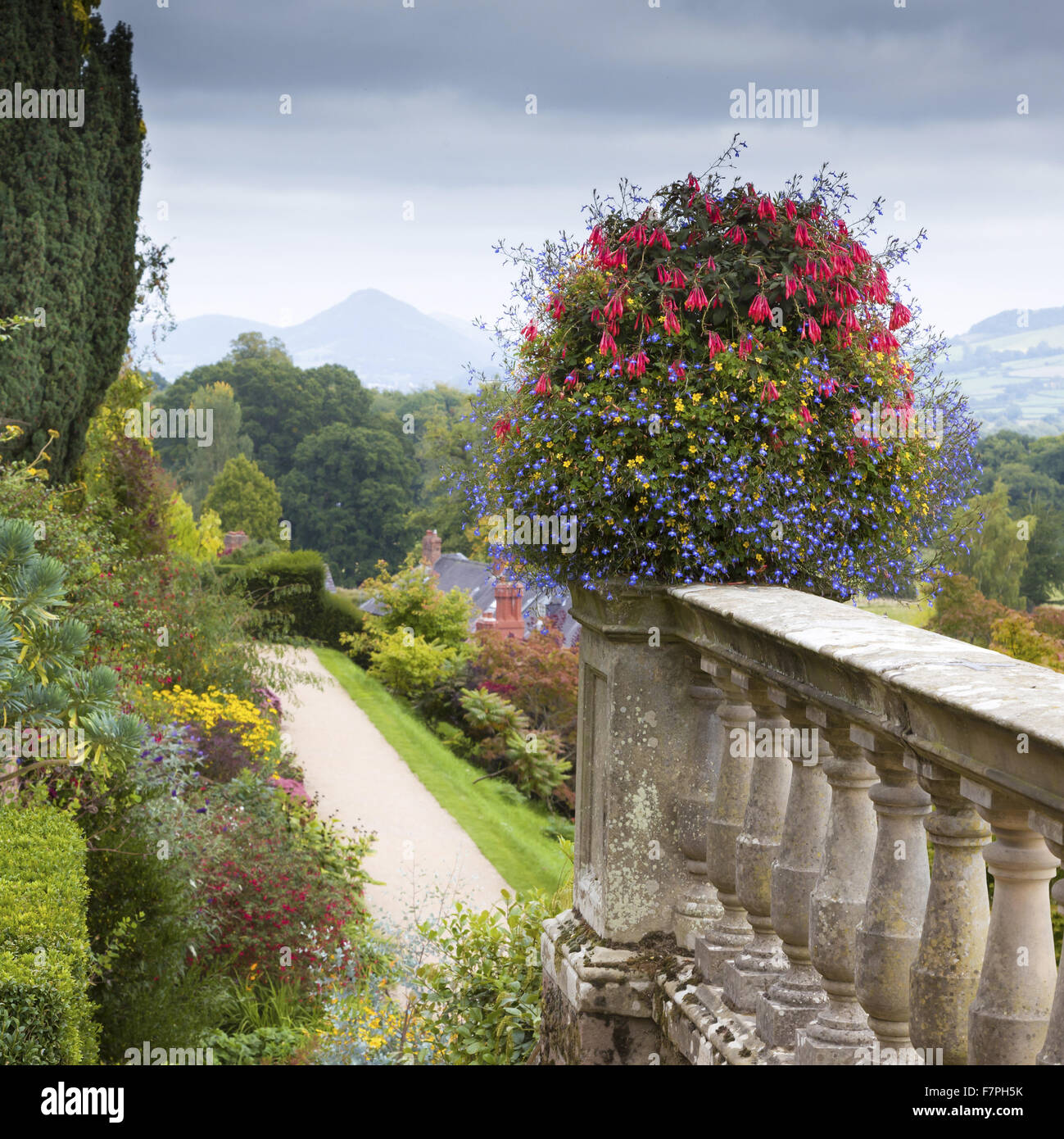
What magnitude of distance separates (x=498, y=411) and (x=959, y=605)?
50.8 ft

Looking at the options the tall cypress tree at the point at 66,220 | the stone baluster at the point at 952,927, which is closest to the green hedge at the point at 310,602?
the tall cypress tree at the point at 66,220

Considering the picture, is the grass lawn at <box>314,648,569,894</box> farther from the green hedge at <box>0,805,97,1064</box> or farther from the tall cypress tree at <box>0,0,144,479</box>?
the tall cypress tree at <box>0,0,144,479</box>

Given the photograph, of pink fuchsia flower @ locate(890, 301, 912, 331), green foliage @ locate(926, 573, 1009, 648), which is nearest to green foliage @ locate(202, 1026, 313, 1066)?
pink fuchsia flower @ locate(890, 301, 912, 331)

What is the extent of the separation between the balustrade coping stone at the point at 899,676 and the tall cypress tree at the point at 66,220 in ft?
30.2

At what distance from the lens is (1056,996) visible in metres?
1.27

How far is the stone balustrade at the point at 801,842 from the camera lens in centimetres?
139

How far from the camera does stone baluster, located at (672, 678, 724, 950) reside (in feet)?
8.29

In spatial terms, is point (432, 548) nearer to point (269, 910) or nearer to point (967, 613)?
point (967, 613)

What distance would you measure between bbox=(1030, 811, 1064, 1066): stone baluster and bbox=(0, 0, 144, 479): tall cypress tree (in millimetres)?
10171

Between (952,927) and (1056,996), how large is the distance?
0.84ft

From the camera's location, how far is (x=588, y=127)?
19.6 feet

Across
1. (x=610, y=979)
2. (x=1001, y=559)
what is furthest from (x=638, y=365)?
(x=1001, y=559)
